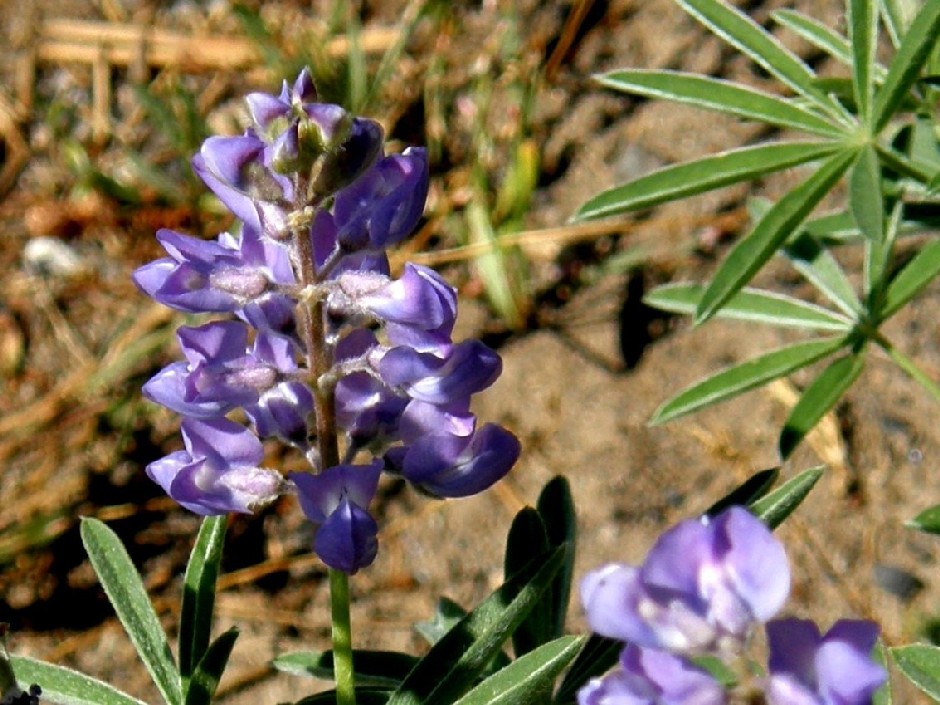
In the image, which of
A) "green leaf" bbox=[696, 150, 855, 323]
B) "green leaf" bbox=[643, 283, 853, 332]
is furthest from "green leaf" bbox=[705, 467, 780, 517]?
"green leaf" bbox=[643, 283, 853, 332]

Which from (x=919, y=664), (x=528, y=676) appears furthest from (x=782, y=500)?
(x=528, y=676)

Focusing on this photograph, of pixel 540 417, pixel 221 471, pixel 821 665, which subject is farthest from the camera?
pixel 540 417

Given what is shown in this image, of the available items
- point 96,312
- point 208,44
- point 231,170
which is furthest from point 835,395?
point 208,44

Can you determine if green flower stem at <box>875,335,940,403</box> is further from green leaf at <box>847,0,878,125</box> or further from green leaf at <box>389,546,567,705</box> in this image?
green leaf at <box>389,546,567,705</box>

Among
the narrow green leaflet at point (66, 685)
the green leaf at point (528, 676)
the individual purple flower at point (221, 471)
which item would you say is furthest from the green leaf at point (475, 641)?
the narrow green leaflet at point (66, 685)

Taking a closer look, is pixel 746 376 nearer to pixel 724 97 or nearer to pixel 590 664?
pixel 724 97
